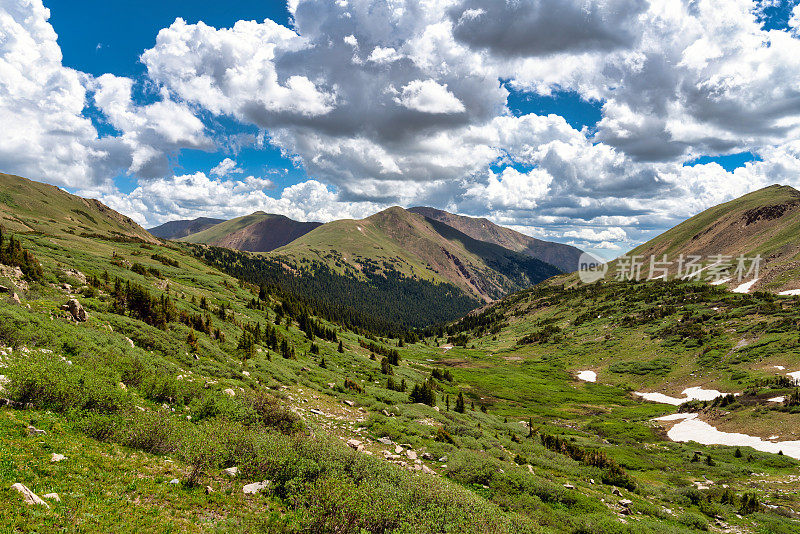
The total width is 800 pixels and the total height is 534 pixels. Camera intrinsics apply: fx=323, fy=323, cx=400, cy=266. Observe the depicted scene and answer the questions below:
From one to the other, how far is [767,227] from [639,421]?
202337mm

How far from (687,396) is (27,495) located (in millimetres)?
78359

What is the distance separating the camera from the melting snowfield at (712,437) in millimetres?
31547

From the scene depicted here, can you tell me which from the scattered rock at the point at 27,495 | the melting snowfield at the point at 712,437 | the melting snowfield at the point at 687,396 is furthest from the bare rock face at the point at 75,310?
the melting snowfield at the point at 687,396

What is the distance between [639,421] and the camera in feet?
155

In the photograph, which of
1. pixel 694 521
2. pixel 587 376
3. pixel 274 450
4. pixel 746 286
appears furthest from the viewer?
pixel 746 286

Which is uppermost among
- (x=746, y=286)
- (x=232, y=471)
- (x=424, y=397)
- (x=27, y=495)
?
(x=746, y=286)

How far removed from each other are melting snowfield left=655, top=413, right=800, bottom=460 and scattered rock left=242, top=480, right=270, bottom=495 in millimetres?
44578

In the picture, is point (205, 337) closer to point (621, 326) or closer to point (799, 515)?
point (799, 515)

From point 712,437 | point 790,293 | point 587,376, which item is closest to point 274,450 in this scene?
point 712,437

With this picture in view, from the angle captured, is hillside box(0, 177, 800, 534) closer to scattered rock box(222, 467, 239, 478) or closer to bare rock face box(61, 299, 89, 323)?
scattered rock box(222, 467, 239, 478)

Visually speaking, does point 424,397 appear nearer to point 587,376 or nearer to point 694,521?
point 694,521

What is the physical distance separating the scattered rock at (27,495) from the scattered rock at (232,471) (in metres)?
5.36

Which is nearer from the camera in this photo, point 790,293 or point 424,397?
point 424,397

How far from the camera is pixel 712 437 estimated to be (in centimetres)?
3756
